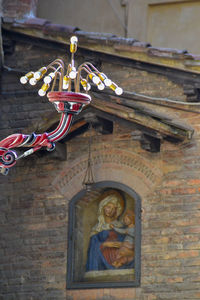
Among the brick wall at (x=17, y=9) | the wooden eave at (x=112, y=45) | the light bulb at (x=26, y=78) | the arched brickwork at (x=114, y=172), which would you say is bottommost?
the arched brickwork at (x=114, y=172)

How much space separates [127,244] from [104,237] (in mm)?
509

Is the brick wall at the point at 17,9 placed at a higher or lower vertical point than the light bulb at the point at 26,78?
higher

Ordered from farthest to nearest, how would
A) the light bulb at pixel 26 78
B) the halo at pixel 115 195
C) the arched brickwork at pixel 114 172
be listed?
the halo at pixel 115 195 → the arched brickwork at pixel 114 172 → the light bulb at pixel 26 78

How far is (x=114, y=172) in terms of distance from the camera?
59.4 feet

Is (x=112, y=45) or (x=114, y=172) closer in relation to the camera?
(x=114, y=172)

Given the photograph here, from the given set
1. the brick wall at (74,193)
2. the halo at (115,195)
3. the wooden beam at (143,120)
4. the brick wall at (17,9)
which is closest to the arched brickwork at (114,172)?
the brick wall at (74,193)

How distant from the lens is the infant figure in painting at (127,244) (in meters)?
17.7

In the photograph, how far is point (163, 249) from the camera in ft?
56.9

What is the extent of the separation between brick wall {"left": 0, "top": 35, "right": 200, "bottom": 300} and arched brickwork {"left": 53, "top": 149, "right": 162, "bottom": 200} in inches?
0.7

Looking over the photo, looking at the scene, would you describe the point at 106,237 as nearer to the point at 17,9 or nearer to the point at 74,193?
the point at 74,193

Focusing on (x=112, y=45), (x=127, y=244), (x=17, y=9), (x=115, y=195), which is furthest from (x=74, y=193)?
(x=17, y=9)

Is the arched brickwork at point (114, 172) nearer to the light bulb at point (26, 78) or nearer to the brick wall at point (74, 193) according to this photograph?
the brick wall at point (74, 193)

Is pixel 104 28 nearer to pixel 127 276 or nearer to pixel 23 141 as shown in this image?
pixel 127 276

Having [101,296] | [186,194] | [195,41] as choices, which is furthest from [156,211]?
[195,41]
